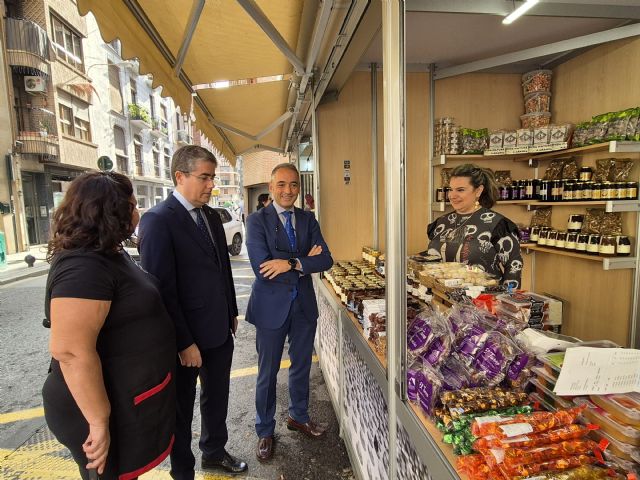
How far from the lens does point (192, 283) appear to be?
195 centimetres

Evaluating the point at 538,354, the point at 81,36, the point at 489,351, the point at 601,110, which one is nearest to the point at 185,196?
the point at 489,351

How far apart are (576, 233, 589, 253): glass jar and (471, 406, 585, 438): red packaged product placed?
8.56 ft

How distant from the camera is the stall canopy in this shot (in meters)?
1.91

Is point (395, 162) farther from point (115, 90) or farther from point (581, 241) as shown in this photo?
point (115, 90)

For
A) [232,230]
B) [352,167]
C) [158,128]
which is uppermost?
[158,128]

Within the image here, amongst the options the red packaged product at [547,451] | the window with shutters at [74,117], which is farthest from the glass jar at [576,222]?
the window with shutters at [74,117]

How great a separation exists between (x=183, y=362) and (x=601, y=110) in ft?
12.6

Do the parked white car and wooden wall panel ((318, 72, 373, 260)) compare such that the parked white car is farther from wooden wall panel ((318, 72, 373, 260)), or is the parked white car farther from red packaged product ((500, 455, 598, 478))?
red packaged product ((500, 455, 598, 478))

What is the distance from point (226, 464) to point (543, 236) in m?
3.37

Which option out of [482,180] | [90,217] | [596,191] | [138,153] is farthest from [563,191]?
[138,153]

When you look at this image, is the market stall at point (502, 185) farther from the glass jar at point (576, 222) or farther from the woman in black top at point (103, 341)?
the woman in black top at point (103, 341)

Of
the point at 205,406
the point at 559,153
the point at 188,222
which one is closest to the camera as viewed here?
the point at 188,222

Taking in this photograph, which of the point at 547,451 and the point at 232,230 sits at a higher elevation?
the point at 547,451

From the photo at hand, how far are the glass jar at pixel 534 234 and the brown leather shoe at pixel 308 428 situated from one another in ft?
8.92
